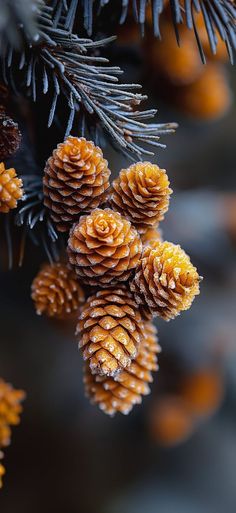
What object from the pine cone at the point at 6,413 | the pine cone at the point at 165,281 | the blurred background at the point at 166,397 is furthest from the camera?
the blurred background at the point at 166,397

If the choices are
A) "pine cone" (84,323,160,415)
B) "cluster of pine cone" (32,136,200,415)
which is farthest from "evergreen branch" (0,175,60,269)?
"pine cone" (84,323,160,415)

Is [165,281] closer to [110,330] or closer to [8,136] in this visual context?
[110,330]

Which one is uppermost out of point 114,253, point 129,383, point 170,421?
point 114,253

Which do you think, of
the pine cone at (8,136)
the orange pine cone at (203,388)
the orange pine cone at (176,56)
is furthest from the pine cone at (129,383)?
the orange pine cone at (203,388)

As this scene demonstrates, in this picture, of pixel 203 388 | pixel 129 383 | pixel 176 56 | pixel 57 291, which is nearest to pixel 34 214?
pixel 57 291

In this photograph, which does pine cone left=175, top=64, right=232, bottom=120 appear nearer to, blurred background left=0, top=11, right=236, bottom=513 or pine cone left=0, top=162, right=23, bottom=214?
blurred background left=0, top=11, right=236, bottom=513

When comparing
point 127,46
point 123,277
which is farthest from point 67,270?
point 127,46

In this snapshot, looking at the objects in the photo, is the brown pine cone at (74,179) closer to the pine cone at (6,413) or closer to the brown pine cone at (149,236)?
the brown pine cone at (149,236)
